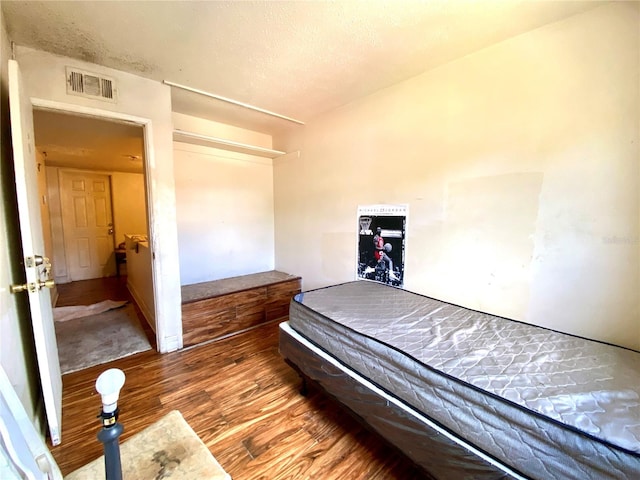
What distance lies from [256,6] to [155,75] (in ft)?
4.05

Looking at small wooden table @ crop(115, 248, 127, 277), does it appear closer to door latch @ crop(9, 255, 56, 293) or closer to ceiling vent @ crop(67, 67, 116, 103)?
ceiling vent @ crop(67, 67, 116, 103)

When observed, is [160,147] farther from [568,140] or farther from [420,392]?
[568,140]

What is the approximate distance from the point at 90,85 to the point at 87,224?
4503 millimetres

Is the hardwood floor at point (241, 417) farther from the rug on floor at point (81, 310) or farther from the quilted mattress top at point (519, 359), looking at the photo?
the rug on floor at point (81, 310)

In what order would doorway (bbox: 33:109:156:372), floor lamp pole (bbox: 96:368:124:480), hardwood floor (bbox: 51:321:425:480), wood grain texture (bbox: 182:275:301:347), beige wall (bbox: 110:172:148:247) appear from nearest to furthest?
floor lamp pole (bbox: 96:368:124:480), hardwood floor (bbox: 51:321:425:480), wood grain texture (bbox: 182:275:301:347), doorway (bbox: 33:109:156:372), beige wall (bbox: 110:172:148:247)

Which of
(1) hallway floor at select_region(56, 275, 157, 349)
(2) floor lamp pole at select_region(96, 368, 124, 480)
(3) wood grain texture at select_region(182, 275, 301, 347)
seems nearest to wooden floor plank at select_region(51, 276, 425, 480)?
(3) wood grain texture at select_region(182, 275, 301, 347)

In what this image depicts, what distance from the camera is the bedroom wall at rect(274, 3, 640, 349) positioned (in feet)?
4.63

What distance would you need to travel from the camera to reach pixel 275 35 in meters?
1.68

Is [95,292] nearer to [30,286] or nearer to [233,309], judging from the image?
[233,309]

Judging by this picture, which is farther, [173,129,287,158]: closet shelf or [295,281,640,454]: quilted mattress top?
[173,129,287,158]: closet shelf

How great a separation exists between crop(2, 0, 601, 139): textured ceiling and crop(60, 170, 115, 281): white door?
173 inches

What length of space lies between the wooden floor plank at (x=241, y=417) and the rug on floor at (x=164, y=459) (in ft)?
1.53

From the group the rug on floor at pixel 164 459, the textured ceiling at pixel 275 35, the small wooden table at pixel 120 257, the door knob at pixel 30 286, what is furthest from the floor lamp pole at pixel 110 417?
the small wooden table at pixel 120 257

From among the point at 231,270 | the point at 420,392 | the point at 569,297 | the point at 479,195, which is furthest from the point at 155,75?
the point at 569,297
